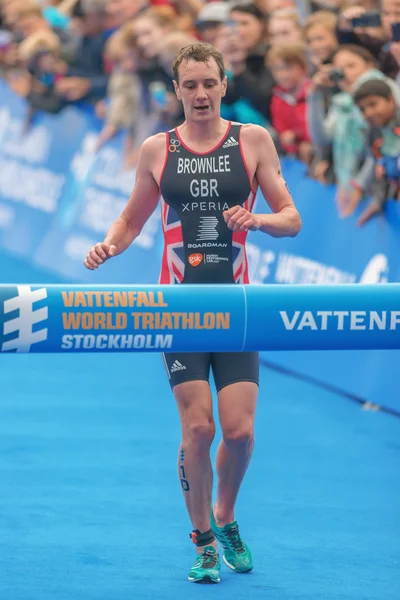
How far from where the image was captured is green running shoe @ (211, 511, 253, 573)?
5.81 metres

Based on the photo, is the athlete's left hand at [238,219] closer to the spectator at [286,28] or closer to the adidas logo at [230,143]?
the adidas logo at [230,143]

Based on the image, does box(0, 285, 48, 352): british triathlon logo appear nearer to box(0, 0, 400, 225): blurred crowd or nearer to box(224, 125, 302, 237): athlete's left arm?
box(224, 125, 302, 237): athlete's left arm

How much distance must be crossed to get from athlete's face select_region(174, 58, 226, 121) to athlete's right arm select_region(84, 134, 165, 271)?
0.26m

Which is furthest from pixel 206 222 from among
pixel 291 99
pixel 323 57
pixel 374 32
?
pixel 291 99

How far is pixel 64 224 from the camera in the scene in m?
14.6

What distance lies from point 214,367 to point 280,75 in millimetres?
5363

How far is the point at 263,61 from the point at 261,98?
391mm

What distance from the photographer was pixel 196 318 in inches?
189

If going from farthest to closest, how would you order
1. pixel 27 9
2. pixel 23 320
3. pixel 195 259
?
pixel 27 9 < pixel 195 259 < pixel 23 320

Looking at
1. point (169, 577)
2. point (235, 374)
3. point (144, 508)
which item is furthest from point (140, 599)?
point (144, 508)

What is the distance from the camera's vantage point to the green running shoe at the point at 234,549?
5.81m

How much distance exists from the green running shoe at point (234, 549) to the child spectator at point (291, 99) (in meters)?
5.28

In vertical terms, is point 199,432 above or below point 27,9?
below

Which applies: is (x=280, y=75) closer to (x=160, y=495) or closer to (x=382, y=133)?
(x=382, y=133)
